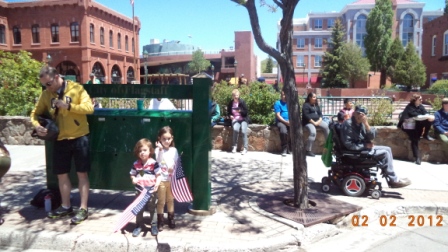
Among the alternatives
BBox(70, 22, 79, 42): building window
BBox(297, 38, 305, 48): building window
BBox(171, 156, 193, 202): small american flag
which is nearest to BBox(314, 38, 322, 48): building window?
BBox(297, 38, 305, 48): building window

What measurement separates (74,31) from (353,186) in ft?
128

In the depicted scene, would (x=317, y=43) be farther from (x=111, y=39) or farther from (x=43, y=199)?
(x=43, y=199)

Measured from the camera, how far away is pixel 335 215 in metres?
4.71

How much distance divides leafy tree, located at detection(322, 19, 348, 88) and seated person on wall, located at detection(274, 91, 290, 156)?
4249 centimetres

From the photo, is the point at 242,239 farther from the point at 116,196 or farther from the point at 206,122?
the point at 116,196

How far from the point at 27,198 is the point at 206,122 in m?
3.14

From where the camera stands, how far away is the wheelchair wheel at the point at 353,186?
5621 millimetres

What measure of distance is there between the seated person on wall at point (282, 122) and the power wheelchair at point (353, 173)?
2907 mm

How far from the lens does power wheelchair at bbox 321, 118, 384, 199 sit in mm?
5641

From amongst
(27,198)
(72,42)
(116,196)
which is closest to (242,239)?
(116,196)

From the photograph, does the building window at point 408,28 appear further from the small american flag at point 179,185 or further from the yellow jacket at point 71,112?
the yellow jacket at point 71,112

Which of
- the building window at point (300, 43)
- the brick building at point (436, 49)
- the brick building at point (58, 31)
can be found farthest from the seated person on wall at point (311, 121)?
the building window at point (300, 43)

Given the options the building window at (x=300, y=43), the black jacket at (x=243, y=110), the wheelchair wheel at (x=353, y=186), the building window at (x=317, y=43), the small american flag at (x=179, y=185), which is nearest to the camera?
the small american flag at (x=179, y=185)
